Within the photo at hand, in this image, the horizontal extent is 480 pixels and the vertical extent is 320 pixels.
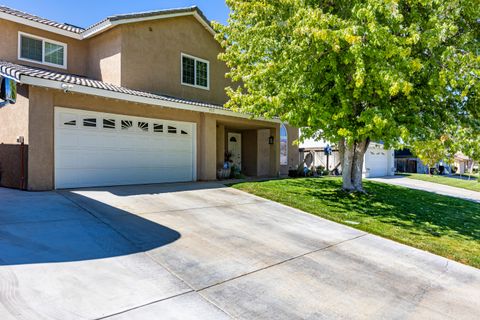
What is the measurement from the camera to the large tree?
7.71 m

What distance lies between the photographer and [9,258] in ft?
14.3

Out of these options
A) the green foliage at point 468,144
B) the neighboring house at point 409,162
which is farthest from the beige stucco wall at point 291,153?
the neighboring house at point 409,162

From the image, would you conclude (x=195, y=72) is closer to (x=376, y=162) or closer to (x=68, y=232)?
(x=68, y=232)

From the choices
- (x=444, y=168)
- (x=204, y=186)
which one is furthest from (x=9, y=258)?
(x=444, y=168)

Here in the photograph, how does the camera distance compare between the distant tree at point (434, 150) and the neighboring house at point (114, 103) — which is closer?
the distant tree at point (434, 150)

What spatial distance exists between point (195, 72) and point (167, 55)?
5.43 feet

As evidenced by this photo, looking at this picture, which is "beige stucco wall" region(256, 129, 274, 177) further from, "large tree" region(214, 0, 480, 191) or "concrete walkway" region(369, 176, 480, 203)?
"concrete walkway" region(369, 176, 480, 203)

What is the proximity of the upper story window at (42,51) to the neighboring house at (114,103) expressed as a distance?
0.13 feet

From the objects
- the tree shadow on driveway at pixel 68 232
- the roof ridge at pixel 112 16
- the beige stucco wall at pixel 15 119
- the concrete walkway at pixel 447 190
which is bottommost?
the concrete walkway at pixel 447 190

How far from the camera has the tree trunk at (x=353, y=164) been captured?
38.5 ft

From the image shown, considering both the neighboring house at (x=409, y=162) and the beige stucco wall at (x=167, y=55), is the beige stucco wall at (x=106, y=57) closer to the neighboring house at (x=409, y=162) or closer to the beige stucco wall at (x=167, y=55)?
the beige stucco wall at (x=167, y=55)

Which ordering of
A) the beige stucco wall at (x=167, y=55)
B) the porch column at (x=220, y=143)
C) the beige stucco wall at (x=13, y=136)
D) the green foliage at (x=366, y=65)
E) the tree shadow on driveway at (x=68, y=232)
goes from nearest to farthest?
the tree shadow on driveway at (x=68, y=232)
the green foliage at (x=366, y=65)
the beige stucco wall at (x=13, y=136)
the beige stucco wall at (x=167, y=55)
the porch column at (x=220, y=143)

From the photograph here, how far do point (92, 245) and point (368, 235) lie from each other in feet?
19.3

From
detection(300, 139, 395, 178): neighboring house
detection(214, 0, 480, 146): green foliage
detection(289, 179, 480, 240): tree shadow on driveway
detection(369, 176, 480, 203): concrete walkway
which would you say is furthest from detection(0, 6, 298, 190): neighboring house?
detection(369, 176, 480, 203): concrete walkway
